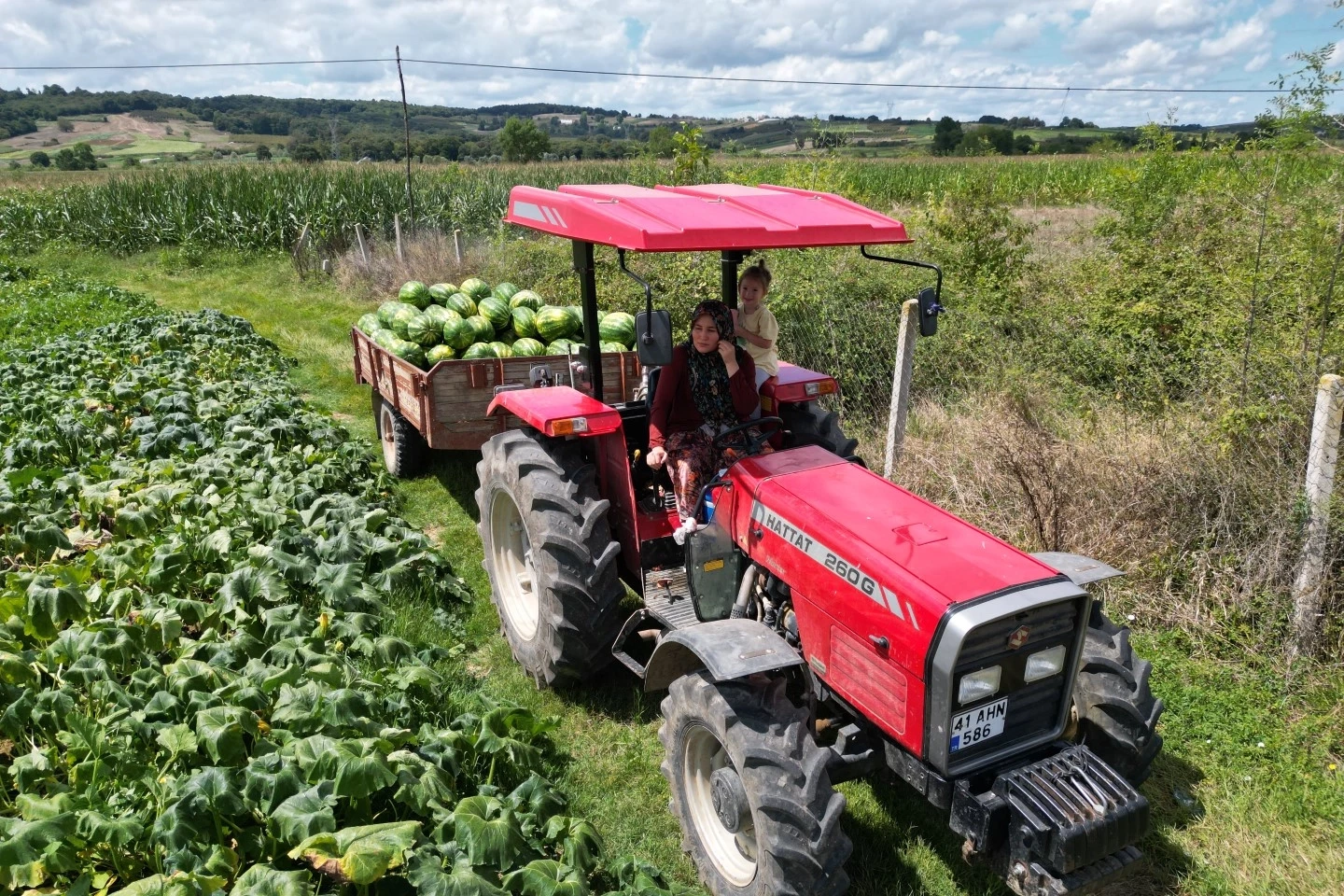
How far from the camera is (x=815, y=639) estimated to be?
3.44 m

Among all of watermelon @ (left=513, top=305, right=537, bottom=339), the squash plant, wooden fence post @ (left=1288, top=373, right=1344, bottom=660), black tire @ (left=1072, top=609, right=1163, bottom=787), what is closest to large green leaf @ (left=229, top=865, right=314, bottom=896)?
the squash plant

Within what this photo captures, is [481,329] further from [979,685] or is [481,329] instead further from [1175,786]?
[1175,786]

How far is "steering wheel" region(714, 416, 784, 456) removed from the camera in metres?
4.11

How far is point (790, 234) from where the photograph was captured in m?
3.59

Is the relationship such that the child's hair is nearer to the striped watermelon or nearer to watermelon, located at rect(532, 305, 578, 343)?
the striped watermelon

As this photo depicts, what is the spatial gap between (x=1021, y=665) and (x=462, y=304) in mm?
5540

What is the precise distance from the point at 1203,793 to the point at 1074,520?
74.0 inches

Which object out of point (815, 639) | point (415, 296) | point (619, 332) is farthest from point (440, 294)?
point (815, 639)

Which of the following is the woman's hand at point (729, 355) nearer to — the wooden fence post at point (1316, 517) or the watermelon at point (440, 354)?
the wooden fence post at point (1316, 517)

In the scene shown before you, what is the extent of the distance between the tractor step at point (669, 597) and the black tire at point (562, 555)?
191 millimetres

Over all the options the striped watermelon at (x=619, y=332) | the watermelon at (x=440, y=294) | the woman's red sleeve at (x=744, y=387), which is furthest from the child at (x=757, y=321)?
the watermelon at (x=440, y=294)

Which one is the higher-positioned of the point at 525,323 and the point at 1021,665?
the point at 525,323

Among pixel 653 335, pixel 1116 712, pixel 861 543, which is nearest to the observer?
pixel 861 543

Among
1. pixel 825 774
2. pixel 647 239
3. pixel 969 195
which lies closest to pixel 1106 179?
pixel 969 195
